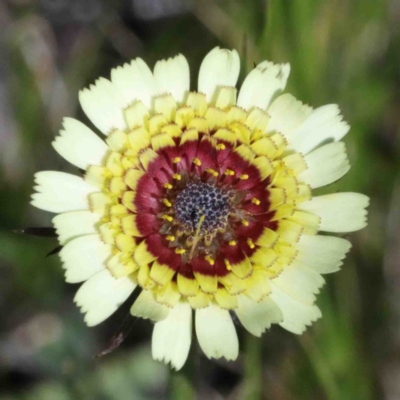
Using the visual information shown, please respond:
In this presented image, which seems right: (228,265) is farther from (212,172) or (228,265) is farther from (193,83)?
(193,83)

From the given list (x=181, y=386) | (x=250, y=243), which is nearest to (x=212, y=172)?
(x=250, y=243)

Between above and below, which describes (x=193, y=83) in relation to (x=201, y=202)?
above

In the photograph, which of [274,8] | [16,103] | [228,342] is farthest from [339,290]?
[16,103]

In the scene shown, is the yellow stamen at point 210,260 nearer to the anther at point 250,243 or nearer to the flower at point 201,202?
the flower at point 201,202

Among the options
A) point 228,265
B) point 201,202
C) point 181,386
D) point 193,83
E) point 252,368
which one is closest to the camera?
point 228,265

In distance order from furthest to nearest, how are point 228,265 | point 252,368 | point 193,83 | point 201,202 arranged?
point 193,83, point 252,368, point 201,202, point 228,265

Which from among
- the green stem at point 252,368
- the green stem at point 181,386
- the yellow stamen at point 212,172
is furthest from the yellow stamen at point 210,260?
the green stem at point 252,368

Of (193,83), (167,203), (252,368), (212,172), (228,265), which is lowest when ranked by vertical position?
(252,368)

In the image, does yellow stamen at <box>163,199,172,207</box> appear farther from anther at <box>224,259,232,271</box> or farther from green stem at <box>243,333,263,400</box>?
green stem at <box>243,333,263,400</box>
